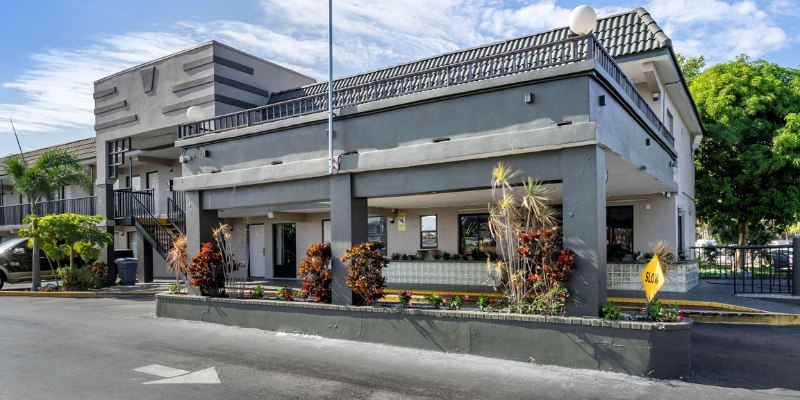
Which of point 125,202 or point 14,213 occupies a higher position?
point 125,202

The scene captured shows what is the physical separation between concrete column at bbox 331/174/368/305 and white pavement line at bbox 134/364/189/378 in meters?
3.39

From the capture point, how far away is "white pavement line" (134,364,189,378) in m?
8.11

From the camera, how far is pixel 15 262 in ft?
72.9

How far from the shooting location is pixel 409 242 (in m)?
20.6

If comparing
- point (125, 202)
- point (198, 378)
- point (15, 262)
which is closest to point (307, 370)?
point (198, 378)

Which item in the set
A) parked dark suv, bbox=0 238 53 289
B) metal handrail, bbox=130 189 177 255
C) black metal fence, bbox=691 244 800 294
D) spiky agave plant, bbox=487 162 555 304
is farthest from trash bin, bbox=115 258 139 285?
black metal fence, bbox=691 244 800 294

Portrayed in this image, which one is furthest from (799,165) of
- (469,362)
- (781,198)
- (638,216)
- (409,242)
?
(469,362)

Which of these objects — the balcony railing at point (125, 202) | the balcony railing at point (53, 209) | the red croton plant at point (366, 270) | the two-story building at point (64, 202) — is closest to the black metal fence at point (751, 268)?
the red croton plant at point (366, 270)

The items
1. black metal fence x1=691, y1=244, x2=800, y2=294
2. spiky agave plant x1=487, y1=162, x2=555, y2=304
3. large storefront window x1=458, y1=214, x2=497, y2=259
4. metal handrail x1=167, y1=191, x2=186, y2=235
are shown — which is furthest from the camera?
metal handrail x1=167, y1=191, x2=186, y2=235

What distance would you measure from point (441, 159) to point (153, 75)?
14095 mm

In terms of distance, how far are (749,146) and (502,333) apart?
20012 mm

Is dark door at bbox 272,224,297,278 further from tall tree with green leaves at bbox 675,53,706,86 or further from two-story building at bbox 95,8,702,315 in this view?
tall tree with green leaves at bbox 675,53,706,86

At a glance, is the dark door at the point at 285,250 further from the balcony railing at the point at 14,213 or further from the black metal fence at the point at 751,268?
the black metal fence at the point at 751,268

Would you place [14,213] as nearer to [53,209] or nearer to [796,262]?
[53,209]
